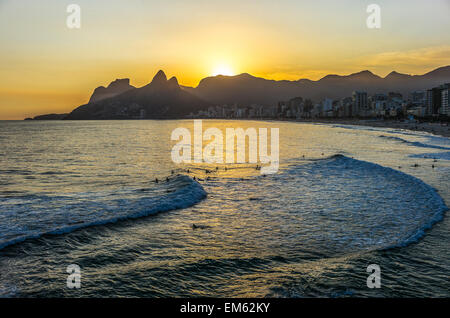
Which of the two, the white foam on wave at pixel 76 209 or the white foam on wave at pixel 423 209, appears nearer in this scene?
the white foam on wave at pixel 423 209

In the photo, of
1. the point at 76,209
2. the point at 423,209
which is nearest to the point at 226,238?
the point at 76,209

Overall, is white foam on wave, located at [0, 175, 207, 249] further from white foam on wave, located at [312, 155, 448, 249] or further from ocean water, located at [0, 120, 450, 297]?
white foam on wave, located at [312, 155, 448, 249]

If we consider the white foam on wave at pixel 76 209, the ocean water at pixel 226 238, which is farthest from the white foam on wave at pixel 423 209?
the white foam on wave at pixel 76 209

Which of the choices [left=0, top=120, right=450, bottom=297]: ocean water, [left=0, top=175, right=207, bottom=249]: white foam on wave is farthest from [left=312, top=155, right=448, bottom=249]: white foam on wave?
[left=0, top=175, right=207, bottom=249]: white foam on wave

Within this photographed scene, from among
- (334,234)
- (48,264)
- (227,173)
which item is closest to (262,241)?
(334,234)

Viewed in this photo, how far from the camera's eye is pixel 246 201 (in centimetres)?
1862

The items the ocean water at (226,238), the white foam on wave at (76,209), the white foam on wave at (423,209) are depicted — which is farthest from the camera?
the white foam on wave at (76,209)

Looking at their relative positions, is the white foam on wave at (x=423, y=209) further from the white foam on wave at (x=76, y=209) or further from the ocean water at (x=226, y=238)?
the white foam on wave at (x=76, y=209)

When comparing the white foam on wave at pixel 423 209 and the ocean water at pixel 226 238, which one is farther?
the white foam on wave at pixel 423 209

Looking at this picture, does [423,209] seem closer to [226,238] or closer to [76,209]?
[226,238]

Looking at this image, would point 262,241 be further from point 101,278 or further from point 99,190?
point 99,190

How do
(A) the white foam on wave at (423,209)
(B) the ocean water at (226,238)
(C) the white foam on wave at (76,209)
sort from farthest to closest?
(C) the white foam on wave at (76,209) → (A) the white foam on wave at (423,209) → (B) the ocean water at (226,238)

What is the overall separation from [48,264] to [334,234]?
10789 millimetres

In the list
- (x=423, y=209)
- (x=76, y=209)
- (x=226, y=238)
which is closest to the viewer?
(x=226, y=238)
